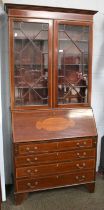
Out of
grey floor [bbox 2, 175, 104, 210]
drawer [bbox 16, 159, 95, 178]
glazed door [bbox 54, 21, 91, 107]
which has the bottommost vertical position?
grey floor [bbox 2, 175, 104, 210]

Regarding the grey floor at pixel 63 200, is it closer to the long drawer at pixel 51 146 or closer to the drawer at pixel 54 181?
the drawer at pixel 54 181

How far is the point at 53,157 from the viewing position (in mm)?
2248

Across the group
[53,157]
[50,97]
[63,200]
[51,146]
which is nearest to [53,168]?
[53,157]

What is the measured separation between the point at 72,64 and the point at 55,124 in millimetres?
690

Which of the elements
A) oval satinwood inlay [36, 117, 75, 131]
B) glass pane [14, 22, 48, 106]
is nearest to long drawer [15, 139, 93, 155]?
oval satinwood inlay [36, 117, 75, 131]

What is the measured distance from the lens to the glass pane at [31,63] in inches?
85.2

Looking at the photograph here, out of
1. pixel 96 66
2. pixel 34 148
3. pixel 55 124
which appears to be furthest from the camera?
pixel 96 66

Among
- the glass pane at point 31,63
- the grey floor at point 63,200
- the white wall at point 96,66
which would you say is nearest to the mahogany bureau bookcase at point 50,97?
the glass pane at point 31,63

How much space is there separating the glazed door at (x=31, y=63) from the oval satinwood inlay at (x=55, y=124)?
6.6 inches

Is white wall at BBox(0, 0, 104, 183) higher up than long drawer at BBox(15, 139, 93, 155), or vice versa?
white wall at BBox(0, 0, 104, 183)

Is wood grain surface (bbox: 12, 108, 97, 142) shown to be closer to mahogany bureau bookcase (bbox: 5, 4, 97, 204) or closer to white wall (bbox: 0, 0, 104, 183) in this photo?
mahogany bureau bookcase (bbox: 5, 4, 97, 204)

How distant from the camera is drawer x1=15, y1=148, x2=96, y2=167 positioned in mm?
2178

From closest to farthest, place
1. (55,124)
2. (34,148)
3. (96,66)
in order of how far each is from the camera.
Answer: (34,148), (55,124), (96,66)

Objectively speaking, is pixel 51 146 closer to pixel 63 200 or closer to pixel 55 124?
pixel 55 124
